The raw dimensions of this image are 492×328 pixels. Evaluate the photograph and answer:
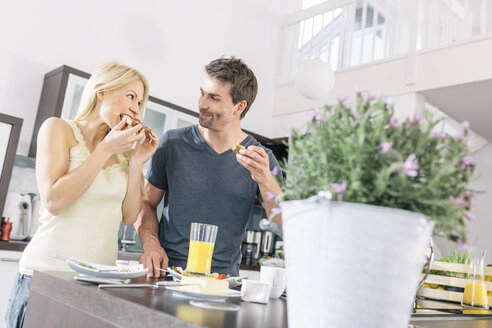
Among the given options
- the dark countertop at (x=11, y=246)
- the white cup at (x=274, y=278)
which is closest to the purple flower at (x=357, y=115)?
the white cup at (x=274, y=278)

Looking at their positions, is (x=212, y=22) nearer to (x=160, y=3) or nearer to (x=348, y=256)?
(x=160, y=3)

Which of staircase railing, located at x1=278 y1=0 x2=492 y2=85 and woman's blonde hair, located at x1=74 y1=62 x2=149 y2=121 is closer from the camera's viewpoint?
woman's blonde hair, located at x1=74 y1=62 x2=149 y2=121

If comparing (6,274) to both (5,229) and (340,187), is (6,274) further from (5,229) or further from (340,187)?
(340,187)

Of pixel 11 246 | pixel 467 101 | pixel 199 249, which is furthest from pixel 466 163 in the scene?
pixel 467 101

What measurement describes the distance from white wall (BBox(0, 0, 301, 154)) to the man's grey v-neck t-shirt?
6.30ft

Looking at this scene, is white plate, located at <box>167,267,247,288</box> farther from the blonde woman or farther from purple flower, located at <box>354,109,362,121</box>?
purple flower, located at <box>354,109,362,121</box>

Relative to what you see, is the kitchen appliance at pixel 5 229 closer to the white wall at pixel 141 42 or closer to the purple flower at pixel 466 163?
the white wall at pixel 141 42

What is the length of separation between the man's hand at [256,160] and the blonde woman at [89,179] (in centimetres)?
37

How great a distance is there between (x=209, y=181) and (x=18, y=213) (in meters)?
1.85

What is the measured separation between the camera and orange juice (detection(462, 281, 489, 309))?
1330 millimetres

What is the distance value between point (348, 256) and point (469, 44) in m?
3.89

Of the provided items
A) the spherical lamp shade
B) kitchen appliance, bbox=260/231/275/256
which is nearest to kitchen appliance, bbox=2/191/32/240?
the spherical lamp shade

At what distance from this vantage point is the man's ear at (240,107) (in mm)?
1976

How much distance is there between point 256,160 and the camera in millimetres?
1424
